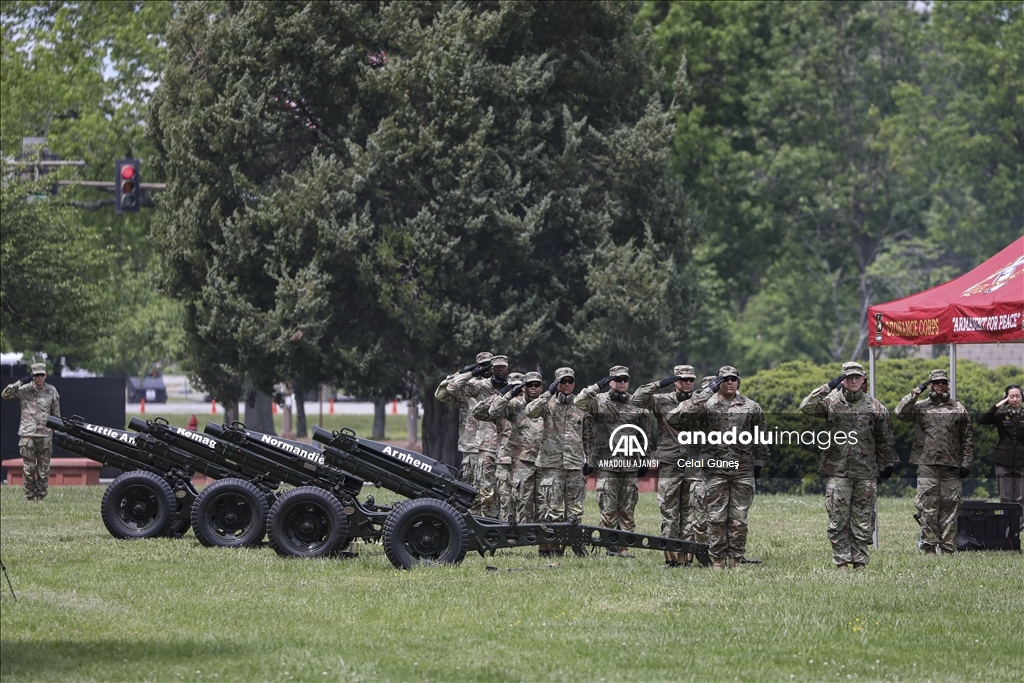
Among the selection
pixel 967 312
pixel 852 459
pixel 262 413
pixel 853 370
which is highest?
pixel 967 312

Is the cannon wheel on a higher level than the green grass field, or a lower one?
higher

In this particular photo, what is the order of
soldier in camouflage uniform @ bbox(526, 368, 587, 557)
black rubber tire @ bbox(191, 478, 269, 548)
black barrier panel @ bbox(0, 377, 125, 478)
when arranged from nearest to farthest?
soldier in camouflage uniform @ bbox(526, 368, 587, 557)
black rubber tire @ bbox(191, 478, 269, 548)
black barrier panel @ bbox(0, 377, 125, 478)

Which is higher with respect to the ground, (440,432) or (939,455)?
(440,432)

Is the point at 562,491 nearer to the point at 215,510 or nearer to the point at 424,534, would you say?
the point at 424,534

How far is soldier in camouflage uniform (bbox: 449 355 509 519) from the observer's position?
61.4 ft

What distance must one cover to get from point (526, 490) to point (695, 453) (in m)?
2.39

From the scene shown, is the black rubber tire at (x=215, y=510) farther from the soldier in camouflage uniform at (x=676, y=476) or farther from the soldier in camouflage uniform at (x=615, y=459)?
the soldier in camouflage uniform at (x=676, y=476)

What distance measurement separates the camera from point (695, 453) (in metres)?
15.9

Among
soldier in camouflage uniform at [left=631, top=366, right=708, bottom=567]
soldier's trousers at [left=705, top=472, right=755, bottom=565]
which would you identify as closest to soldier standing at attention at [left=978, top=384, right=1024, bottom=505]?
soldier's trousers at [left=705, top=472, right=755, bottom=565]

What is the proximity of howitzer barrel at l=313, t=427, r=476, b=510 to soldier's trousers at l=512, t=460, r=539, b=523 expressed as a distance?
1160mm

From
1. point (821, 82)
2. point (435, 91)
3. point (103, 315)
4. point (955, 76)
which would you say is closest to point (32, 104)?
point (103, 315)

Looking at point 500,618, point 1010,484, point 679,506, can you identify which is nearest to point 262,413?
point 1010,484

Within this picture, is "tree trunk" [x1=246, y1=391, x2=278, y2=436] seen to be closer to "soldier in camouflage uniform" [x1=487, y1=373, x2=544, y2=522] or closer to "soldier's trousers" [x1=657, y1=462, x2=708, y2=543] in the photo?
"soldier in camouflage uniform" [x1=487, y1=373, x2=544, y2=522]

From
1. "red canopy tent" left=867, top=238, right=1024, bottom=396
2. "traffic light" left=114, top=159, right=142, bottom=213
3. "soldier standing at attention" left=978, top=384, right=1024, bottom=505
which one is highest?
"traffic light" left=114, top=159, right=142, bottom=213
